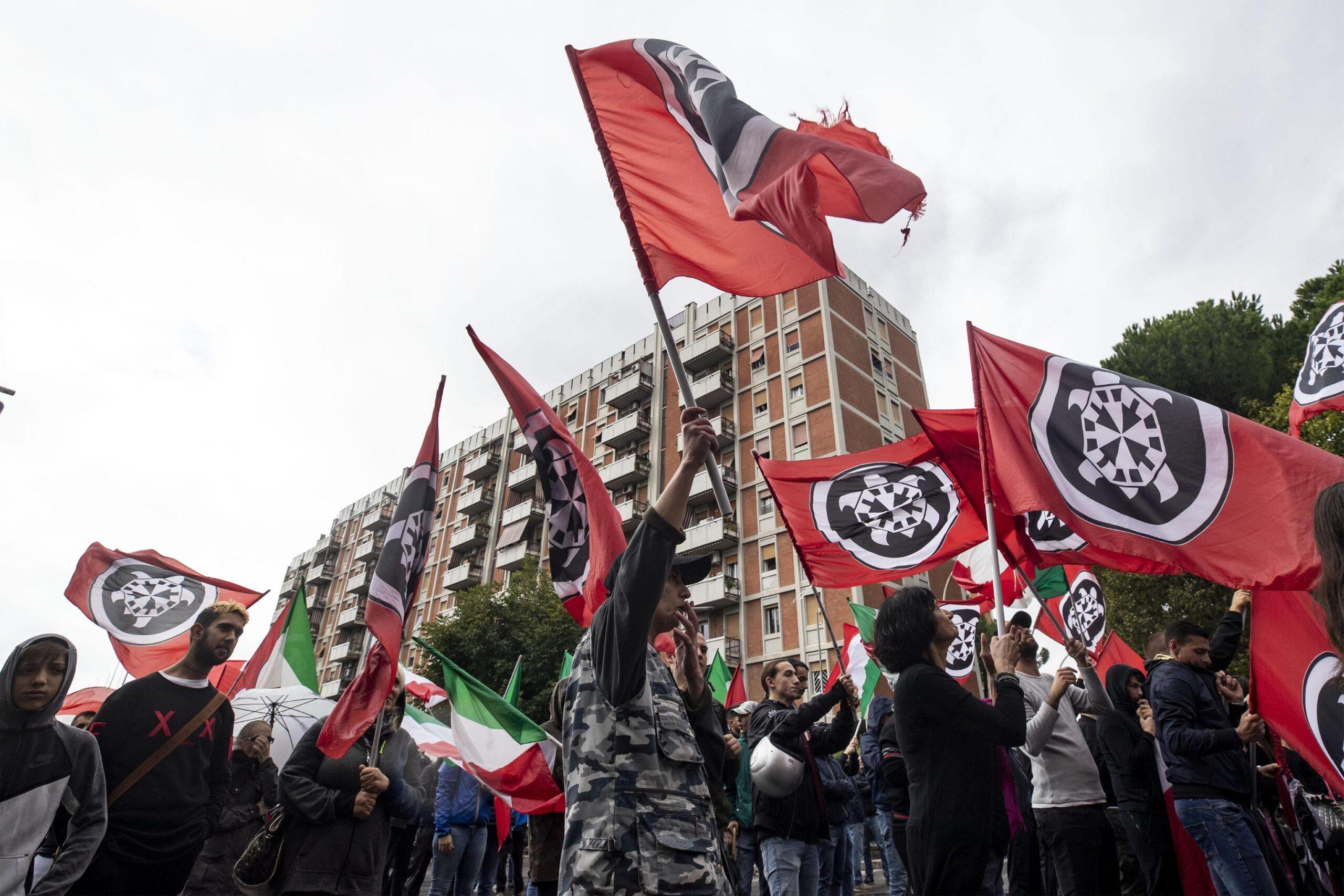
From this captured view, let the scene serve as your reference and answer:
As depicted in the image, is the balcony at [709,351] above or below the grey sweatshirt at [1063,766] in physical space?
above

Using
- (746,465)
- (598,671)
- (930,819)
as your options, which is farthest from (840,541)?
(746,465)

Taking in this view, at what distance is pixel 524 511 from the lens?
149ft

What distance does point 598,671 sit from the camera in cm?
253

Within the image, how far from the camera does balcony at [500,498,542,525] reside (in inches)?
1772

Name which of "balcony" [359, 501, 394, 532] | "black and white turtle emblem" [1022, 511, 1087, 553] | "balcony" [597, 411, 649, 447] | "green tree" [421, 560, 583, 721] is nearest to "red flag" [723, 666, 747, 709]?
"black and white turtle emblem" [1022, 511, 1087, 553]

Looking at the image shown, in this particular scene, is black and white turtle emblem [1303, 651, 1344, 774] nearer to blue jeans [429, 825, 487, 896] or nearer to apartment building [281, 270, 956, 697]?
blue jeans [429, 825, 487, 896]

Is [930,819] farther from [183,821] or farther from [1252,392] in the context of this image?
[1252,392]

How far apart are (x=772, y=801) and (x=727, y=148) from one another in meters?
4.02

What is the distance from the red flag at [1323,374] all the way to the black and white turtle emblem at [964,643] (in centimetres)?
365

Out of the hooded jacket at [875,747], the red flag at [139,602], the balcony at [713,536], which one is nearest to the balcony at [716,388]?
the balcony at [713,536]

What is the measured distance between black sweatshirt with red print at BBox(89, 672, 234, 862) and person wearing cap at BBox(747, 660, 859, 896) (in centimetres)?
298

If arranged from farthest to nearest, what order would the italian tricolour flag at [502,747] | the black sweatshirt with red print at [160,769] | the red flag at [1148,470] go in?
the italian tricolour flag at [502,747], the red flag at [1148,470], the black sweatshirt with red print at [160,769]

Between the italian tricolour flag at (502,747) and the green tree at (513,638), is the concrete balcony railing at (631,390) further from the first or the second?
the italian tricolour flag at (502,747)

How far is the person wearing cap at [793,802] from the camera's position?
507 centimetres
